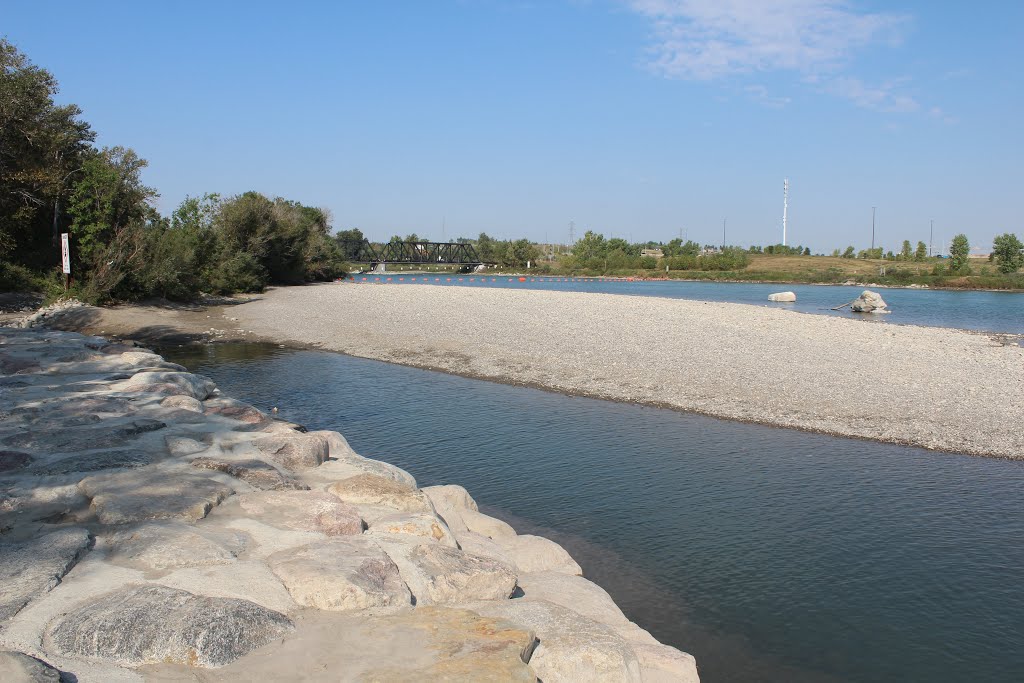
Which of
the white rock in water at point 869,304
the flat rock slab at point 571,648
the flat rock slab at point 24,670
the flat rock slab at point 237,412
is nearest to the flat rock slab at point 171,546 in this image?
the flat rock slab at point 24,670

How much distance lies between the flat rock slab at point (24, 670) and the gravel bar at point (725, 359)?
12.5 meters

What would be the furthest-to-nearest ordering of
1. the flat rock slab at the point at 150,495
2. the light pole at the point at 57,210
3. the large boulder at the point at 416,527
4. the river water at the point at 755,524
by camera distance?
1. the light pole at the point at 57,210
2. the river water at the point at 755,524
3. the large boulder at the point at 416,527
4. the flat rock slab at the point at 150,495

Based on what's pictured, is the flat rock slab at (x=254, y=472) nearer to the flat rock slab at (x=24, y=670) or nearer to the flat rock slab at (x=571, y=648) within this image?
the flat rock slab at (x=571, y=648)

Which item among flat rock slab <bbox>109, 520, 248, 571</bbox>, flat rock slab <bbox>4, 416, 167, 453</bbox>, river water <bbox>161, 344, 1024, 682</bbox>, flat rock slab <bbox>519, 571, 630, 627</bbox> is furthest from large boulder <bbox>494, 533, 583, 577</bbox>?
flat rock slab <bbox>4, 416, 167, 453</bbox>

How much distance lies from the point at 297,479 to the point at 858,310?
43876mm

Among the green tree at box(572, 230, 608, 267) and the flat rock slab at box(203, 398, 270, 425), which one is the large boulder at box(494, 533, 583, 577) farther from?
the green tree at box(572, 230, 608, 267)

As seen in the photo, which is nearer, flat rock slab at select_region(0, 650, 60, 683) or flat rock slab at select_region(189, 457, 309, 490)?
flat rock slab at select_region(0, 650, 60, 683)

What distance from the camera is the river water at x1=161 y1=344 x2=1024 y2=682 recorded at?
21.7 ft

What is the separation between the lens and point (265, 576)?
16.5ft

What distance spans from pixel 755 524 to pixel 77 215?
2887 centimetres

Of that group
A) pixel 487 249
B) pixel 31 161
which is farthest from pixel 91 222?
pixel 487 249

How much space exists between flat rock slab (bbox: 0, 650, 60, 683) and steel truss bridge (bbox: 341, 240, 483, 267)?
106 meters

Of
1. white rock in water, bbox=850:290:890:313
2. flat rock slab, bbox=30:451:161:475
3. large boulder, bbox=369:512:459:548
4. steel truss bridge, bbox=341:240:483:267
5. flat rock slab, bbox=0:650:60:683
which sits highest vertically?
steel truss bridge, bbox=341:240:483:267

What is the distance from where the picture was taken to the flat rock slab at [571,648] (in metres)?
4.73
